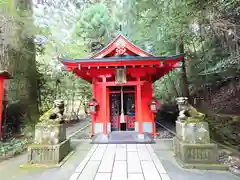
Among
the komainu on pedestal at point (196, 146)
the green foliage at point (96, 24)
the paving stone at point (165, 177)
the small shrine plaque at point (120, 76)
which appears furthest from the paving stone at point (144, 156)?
the green foliage at point (96, 24)

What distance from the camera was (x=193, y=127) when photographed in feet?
11.5

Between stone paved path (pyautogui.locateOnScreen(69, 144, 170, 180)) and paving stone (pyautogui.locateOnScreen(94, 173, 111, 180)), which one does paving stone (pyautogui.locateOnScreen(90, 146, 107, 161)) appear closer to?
stone paved path (pyautogui.locateOnScreen(69, 144, 170, 180))

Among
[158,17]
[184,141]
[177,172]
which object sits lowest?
[177,172]

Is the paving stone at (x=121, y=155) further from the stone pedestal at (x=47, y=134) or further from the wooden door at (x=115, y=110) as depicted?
the wooden door at (x=115, y=110)

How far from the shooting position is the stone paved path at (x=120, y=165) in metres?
2.88

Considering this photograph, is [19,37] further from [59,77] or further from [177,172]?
[177,172]

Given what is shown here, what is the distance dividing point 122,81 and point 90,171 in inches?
140

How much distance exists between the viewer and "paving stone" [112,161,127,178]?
2.95 m

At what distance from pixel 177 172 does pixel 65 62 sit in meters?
4.90

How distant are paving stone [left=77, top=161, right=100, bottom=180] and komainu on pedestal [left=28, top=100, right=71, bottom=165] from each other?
2.45ft

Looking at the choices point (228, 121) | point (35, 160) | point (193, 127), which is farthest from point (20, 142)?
point (228, 121)

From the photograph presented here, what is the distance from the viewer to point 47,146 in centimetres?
349

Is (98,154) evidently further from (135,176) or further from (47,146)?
(135,176)

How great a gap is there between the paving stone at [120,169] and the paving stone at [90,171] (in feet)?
1.32
